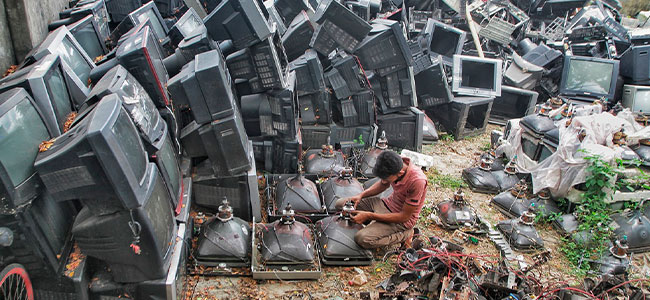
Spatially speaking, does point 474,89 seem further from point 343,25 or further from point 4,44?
point 4,44

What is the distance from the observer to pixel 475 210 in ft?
16.9

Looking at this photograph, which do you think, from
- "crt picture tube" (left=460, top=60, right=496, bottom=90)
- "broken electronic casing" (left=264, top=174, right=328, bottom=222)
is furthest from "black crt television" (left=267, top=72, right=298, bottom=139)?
"crt picture tube" (left=460, top=60, right=496, bottom=90)

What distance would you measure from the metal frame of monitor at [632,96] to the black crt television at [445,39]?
2.84 m

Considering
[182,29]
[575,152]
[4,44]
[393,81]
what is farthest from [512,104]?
[4,44]

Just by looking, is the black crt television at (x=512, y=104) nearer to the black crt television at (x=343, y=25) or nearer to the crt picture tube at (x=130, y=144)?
the black crt television at (x=343, y=25)

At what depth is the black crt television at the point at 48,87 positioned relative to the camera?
9.80 feet

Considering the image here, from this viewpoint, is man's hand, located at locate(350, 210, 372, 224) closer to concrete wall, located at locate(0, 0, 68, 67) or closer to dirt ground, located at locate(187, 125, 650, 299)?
dirt ground, located at locate(187, 125, 650, 299)

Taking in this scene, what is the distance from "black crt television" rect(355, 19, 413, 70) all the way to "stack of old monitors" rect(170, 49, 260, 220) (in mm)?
2203

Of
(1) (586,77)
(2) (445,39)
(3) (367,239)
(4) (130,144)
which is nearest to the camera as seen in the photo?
(4) (130,144)

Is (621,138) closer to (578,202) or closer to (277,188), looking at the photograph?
(578,202)

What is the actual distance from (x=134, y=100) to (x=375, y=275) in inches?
101

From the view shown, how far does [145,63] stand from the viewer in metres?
3.77

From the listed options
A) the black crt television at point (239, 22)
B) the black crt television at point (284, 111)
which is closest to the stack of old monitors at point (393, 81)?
the black crt television at point (284, 111)

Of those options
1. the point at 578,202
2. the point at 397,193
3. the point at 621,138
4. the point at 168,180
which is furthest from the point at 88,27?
the point at 621,138
